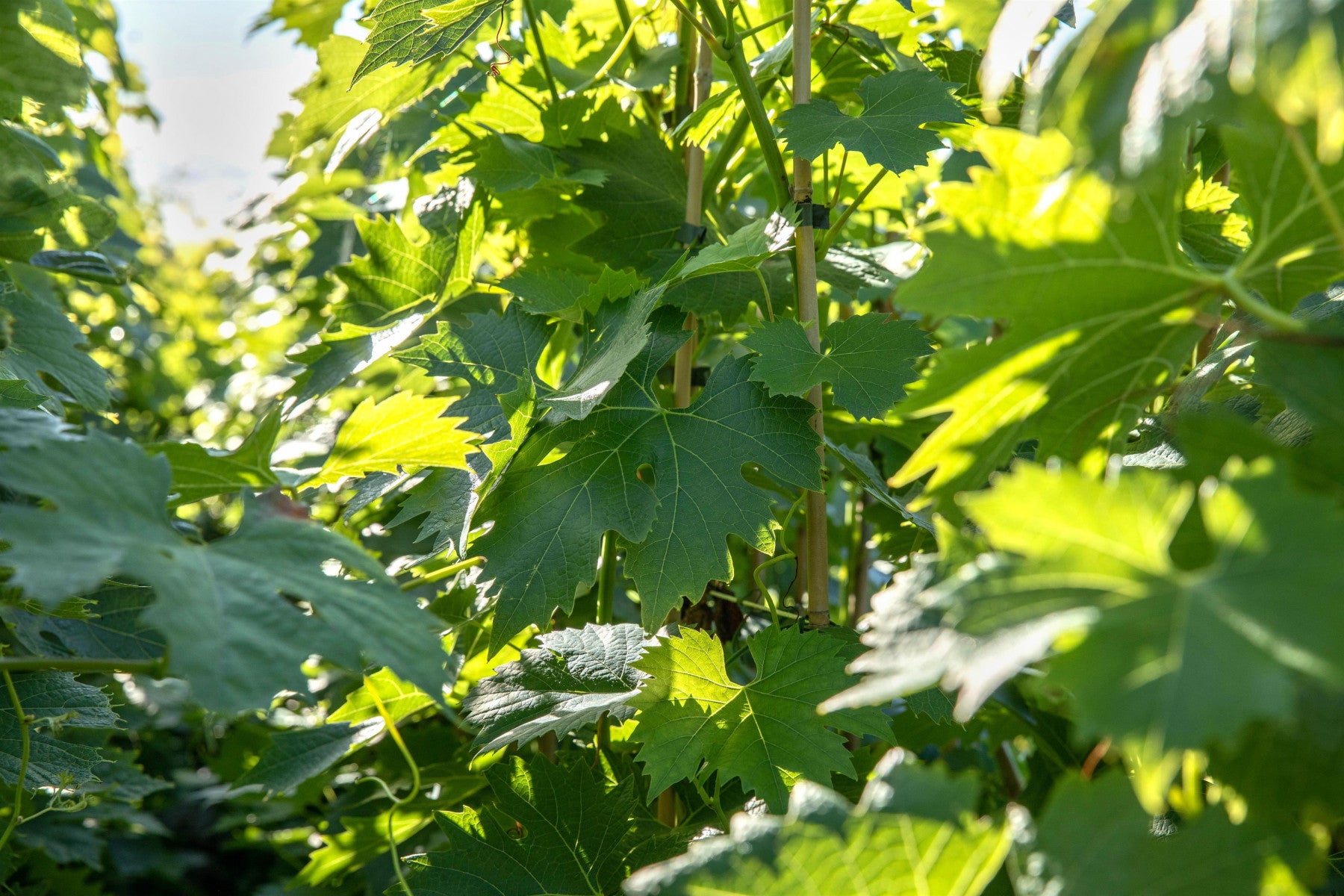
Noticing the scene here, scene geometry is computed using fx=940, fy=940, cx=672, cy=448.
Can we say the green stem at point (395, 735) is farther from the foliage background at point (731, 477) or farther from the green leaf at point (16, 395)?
the green leaf at point (16, 395)

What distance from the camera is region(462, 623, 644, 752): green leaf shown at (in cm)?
105

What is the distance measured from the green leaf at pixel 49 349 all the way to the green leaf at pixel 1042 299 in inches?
44.4

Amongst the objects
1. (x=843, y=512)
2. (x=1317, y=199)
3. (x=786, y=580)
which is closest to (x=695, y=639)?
(x=1317, y=199)

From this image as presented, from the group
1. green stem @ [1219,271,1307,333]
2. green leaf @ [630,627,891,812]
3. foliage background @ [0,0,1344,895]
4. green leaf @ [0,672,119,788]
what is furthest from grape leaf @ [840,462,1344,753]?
green leaf @ [0,672,119,788]

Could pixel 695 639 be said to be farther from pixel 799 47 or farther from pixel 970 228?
pixel 799 47

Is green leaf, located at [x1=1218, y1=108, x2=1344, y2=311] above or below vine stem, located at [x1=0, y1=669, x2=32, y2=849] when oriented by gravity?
above

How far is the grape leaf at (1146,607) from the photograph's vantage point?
1.39 ft

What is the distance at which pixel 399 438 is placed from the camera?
1002 millimetres

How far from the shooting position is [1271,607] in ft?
1.45

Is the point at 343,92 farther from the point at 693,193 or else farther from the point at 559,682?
the point at 559,682

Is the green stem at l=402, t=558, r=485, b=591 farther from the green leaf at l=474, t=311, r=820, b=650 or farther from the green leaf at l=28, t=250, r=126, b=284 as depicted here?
the green leaf at l=28, t=250, r=126, b=284

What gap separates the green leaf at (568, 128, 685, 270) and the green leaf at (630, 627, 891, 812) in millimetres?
636

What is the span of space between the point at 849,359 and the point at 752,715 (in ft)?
1.37

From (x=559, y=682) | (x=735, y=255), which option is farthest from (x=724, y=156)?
(x=559, y=682)
